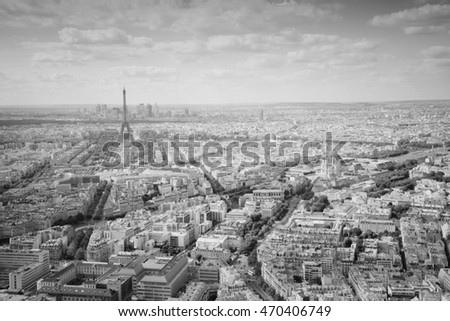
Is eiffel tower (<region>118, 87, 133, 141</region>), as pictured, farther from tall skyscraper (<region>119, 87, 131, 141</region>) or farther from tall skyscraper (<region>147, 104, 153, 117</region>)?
tall skyscraper (<region>147, 104, 153, 117</region>)

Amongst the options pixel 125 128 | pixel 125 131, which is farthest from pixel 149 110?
pixel 125 131

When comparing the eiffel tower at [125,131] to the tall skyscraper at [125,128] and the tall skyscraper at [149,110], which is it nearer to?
the tall skyscraper at [125,128]

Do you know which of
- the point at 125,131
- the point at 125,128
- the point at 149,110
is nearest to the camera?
the point at 149,110

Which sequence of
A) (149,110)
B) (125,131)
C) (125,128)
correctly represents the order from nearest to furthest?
(149,110)
(125,128)
(125,131)

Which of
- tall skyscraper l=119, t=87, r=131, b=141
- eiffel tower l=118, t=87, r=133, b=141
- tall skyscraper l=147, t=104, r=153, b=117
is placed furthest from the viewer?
eiffel tower l=118, t=87, r=133, b=141

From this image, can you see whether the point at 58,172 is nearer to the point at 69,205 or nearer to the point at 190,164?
the point at 69,205

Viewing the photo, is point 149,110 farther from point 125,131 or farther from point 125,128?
point 125,131

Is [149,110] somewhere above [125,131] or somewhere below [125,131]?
above

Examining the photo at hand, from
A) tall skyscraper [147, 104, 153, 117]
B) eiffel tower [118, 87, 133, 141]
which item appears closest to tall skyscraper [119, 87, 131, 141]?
eiffel tower [118, 87, 133, 141]

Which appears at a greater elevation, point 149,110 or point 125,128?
point 149,110

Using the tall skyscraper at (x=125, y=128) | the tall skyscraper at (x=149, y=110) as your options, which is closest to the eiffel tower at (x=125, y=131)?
the tall skyscraper at (x=125, y=128)

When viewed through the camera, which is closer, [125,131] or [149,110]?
[149,110]
